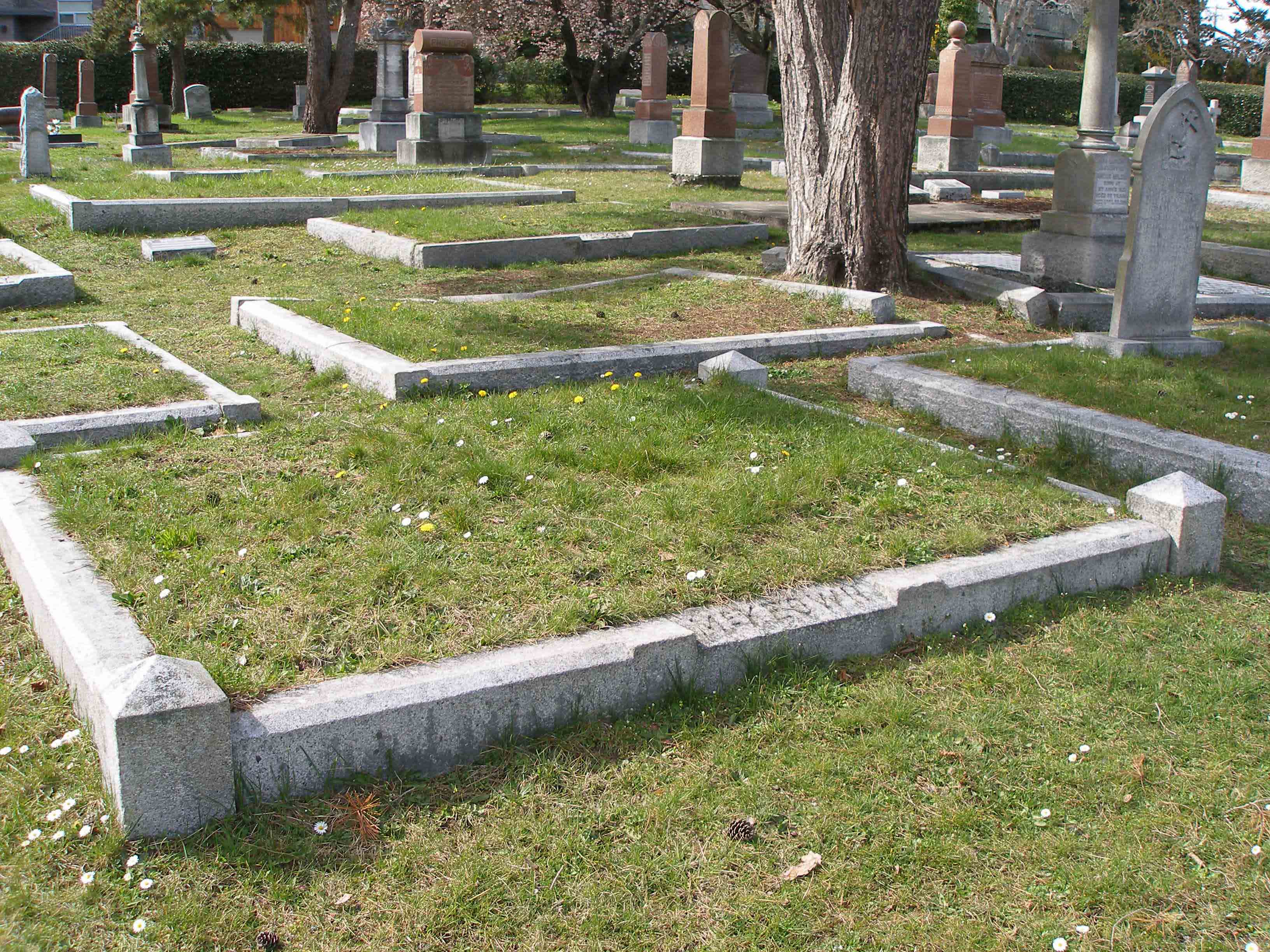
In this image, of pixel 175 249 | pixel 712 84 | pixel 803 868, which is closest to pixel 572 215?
pixel 175 249

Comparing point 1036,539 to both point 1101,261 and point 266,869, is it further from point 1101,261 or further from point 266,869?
point 1101,261

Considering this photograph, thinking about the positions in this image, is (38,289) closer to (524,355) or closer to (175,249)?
(175,249)

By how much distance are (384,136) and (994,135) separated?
42.2 feet

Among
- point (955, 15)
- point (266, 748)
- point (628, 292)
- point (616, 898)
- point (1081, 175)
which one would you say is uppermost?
point (955, 15)

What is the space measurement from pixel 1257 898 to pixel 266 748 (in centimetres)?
243

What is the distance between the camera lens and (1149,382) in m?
6.48

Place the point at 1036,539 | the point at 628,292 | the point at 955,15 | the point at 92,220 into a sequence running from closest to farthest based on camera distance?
1. the point at 1036,539
2. the point at 628,292
3. the point at 92,220
4. the point at 955,15

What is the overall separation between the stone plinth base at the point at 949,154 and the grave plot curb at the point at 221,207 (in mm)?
8850

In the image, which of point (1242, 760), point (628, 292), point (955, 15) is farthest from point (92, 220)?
point (955, 15)

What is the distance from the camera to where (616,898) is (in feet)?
9.07

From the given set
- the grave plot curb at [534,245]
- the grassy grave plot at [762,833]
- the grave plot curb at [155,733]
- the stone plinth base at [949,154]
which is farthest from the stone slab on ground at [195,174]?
the grave plot curb at [155,733]

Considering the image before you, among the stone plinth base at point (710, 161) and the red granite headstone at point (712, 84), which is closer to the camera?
the stone plinth base at point (710, 161)

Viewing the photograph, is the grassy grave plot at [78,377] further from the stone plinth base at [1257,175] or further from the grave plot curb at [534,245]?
the stone plinth base at [1257,175]

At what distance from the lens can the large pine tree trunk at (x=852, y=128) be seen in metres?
8.55
